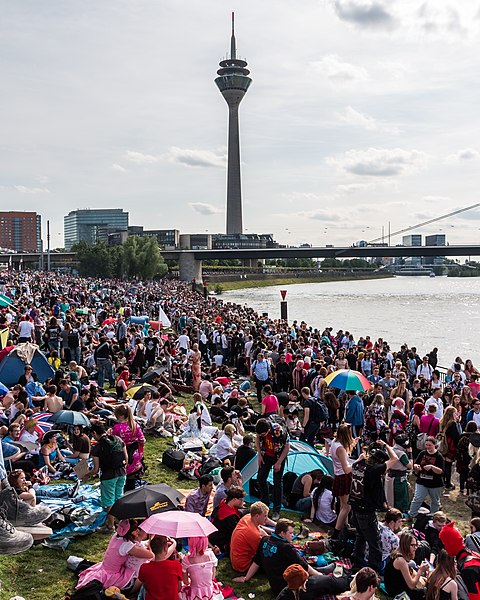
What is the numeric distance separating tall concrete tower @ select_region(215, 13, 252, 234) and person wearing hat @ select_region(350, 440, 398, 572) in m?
183

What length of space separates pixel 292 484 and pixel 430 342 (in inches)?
1287

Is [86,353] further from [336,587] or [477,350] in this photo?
[477,350]

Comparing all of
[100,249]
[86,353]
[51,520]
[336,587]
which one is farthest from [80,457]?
[100,249]

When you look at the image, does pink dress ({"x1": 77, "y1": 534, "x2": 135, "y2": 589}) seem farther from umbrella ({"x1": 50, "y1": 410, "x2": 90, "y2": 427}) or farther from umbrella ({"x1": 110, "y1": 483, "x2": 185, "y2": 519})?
umbrella ({"x1": 50, "y1": 410, "x2": 90, "y2": 427})

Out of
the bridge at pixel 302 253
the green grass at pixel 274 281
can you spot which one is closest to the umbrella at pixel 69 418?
the bridge at pixel 302 253

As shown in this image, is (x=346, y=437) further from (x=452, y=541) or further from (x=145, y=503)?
(x=145, y=503)

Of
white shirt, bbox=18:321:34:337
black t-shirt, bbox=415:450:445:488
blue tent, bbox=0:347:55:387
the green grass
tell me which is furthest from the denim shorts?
the green grass

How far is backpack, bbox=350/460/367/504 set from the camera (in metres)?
6.43

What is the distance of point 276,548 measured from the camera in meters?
5.90

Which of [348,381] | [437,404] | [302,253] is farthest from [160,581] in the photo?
[302,253]

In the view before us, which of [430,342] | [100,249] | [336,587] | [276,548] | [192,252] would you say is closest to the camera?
[336,587]

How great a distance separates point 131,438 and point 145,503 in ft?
5.82

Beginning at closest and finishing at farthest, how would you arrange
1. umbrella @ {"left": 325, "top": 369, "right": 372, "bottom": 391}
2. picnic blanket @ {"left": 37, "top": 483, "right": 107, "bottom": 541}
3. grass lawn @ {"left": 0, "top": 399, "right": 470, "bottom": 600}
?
grass lawn @ {"left": 0, "top": 399, "right": 470, "bottom": 600}, picnic blanket @ {"left": 37, "top": 483, "right": 107, "bottom": 541}, umbrella @ {"left": 325, "top": 369, "right": 372, "bottom": 391}

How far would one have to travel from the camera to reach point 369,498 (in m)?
6.40
